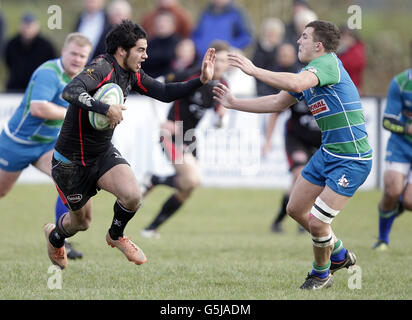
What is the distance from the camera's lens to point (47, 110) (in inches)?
308

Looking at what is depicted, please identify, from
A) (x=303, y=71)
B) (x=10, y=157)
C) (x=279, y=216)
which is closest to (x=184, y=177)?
(x=279, y=216)

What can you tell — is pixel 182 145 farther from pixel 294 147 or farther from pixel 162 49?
pixel 162 49

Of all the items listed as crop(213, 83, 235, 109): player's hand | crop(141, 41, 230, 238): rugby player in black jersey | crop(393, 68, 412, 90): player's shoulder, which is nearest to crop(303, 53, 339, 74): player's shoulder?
crop(213, 83, 235, 109): player's hand

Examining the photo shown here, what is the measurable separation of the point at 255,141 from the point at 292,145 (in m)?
2.87

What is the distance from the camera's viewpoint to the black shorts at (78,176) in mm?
6504

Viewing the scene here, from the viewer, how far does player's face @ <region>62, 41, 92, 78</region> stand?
7.85 m

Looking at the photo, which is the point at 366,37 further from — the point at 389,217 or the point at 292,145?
the point at 389,217

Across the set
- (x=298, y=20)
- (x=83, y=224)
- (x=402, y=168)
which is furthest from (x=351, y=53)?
(x=83, y=224)

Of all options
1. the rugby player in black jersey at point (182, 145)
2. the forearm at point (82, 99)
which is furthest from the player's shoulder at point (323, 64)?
the rugby player in black jersey at point (182, 145)

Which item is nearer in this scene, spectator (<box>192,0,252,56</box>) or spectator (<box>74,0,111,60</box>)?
spectator (<box>74,0,111,60</box>)

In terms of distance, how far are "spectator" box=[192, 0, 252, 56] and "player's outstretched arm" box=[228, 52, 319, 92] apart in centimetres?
852

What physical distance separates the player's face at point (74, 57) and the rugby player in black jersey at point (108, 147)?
137cm

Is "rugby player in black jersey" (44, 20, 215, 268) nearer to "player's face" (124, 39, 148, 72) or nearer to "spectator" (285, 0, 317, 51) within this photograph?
"player's face" (124, 39, 148, 72)

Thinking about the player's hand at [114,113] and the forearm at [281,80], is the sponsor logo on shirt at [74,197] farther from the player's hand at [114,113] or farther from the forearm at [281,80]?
the forearm at [281,80]
